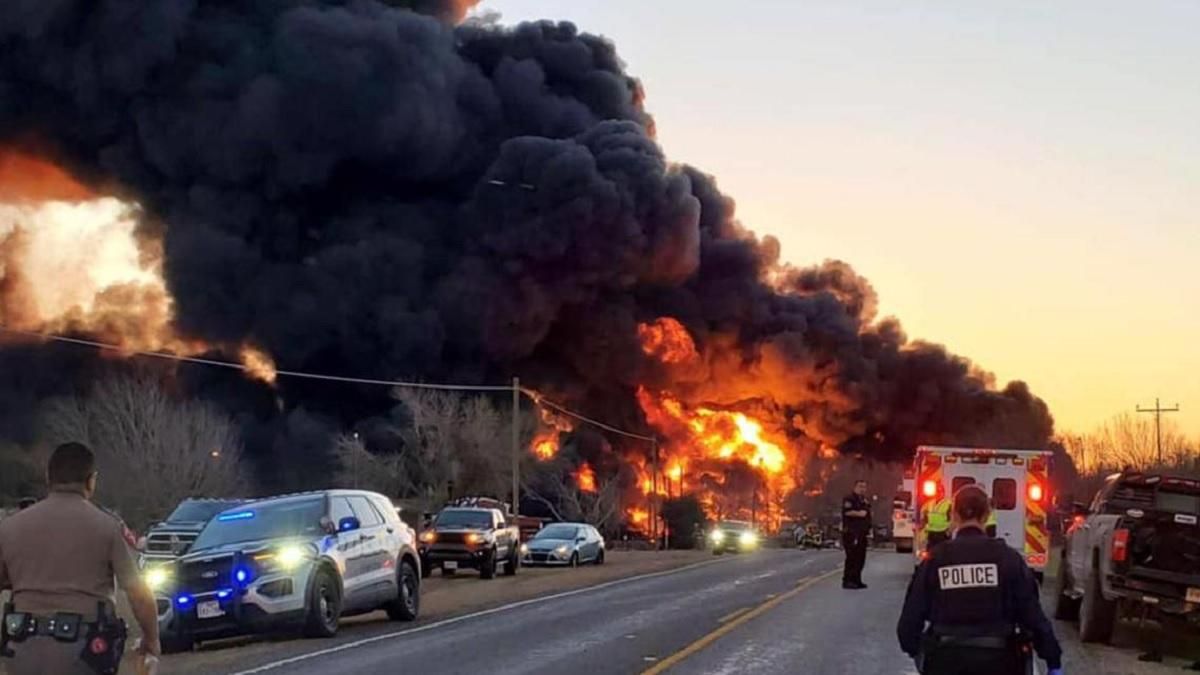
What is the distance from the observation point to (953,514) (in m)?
6.89

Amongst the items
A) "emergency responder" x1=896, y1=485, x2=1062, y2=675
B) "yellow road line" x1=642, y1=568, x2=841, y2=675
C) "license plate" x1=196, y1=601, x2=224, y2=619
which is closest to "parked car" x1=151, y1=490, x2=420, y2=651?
"license plate" x1=196, y1=601, x2=224, y2=619

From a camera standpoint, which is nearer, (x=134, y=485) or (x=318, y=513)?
(x=318, y=513)

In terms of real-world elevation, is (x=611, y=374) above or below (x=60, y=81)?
below

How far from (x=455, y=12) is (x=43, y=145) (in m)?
20.3

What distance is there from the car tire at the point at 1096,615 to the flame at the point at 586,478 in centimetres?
5085

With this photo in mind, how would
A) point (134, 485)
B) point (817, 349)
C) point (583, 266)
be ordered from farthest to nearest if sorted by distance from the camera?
point (817, 349)
point (583, 266)
point (134, 485)

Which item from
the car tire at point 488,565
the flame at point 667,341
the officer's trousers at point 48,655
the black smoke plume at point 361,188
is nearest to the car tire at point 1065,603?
the car tire at point 488,565

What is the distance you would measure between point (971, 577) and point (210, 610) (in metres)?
11.2

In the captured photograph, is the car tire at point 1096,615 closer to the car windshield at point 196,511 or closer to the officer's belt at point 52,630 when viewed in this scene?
the officer's belt at point 52,630

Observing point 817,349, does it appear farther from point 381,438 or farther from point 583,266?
point 381,438

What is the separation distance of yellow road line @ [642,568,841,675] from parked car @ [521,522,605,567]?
13455 millimetres

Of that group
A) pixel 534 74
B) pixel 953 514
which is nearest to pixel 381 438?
pixel 534 74

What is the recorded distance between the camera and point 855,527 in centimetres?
2114

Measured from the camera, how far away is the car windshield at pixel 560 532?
38.7 metres
